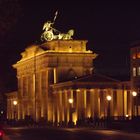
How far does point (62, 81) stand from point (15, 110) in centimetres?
3750

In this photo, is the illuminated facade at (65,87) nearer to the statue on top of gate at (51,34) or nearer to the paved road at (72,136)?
the statue on top of gate at (51,34)

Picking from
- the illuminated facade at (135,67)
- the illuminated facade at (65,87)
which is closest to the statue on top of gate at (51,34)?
the illuminated facade at (65,87)

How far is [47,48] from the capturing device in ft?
488

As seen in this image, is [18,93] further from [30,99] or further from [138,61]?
[138,61]

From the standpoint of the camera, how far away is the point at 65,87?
134 m

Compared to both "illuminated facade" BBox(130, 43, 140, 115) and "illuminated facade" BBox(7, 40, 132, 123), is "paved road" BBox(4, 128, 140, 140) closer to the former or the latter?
"illuminated facade" BBox(130, 43, 140, 115)

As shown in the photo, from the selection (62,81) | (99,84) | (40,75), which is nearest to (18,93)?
(40,75)

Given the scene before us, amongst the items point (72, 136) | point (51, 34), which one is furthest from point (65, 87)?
point (72, 136)

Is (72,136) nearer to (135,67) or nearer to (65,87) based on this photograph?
(135,67)

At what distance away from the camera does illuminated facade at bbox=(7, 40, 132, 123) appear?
434 ft

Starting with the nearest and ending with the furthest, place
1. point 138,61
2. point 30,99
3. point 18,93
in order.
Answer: point 138,61
point 30,99
point 18,93

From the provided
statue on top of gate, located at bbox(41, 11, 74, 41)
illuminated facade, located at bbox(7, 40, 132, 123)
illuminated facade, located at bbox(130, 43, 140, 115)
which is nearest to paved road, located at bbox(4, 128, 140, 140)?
illuminated facade, located at bbox(130, 43, 140, 115)

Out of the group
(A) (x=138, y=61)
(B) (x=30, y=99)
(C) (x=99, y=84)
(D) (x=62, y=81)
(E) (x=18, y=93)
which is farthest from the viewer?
(E) (x=18, y=93)

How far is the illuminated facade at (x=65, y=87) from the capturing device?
132 meters
